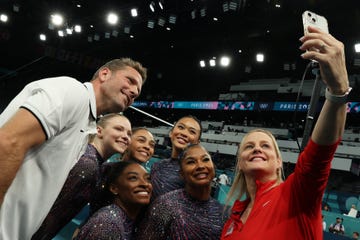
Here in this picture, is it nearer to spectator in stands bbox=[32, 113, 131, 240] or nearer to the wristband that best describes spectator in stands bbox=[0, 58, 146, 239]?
spectator in stands bbox=[32, 113, 131, 240]

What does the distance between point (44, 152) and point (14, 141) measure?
198mm

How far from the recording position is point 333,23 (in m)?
11.0

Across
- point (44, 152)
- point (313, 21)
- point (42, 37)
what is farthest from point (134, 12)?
point (313, 21)

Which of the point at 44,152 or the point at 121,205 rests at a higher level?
the point at 44,152

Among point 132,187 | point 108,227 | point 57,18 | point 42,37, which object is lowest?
point 108,227

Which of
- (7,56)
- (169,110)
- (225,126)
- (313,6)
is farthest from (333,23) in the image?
(7,56)

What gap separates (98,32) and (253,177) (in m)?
16.1

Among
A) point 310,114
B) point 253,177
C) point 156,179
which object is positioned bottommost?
point 156,179

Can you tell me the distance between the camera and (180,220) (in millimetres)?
1889

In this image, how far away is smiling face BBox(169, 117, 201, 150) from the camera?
2920 mm

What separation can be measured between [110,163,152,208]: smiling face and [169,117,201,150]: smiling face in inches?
28.6

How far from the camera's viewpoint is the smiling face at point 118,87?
158cm

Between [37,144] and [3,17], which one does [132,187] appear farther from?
[3,17]

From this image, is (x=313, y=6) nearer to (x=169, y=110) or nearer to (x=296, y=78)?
(x=296, y=78)
